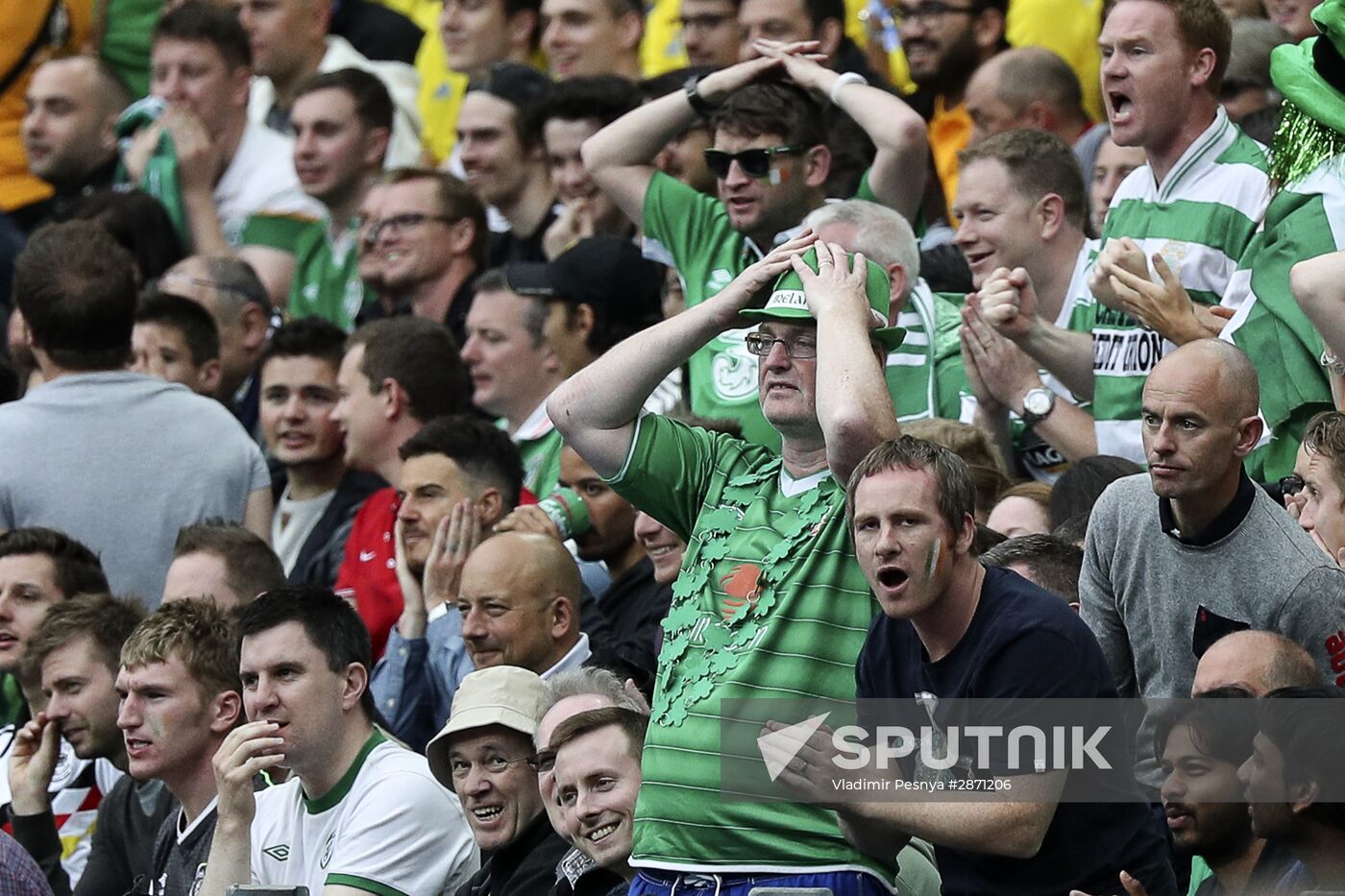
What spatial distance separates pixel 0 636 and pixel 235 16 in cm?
475

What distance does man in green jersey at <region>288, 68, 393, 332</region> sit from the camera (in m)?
11.2

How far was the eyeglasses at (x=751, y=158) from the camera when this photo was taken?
25.1 ft

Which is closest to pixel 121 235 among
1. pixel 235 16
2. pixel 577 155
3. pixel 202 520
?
pixel 235 16

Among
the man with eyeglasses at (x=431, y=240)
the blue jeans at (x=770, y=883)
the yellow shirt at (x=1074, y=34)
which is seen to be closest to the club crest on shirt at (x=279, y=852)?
the blue jeans at (x=770, y=883)

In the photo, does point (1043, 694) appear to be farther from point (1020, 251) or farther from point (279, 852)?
point (1020, 251)

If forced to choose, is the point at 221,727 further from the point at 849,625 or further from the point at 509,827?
the point at 849,625

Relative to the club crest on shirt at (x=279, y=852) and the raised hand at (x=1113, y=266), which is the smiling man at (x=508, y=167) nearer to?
the raised hand at (x=1113, y=266)

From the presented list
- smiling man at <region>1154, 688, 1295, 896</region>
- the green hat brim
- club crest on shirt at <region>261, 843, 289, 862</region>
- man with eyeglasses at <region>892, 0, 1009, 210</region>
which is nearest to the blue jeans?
smiling man at <region>1154, 688, 1295, 896</region>

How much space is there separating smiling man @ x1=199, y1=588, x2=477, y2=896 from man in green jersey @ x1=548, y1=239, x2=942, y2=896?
4.28 ft

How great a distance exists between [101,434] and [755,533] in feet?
11.1

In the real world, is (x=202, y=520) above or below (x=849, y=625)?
below

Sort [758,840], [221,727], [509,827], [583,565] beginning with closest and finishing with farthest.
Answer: [758,840]
[509,827]
[221,727]
[583,565]

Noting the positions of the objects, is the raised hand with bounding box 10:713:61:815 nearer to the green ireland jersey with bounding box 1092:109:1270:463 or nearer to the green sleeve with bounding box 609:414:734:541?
the green sleeve with bounding box 609:414:734:541

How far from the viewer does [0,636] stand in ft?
26.2
